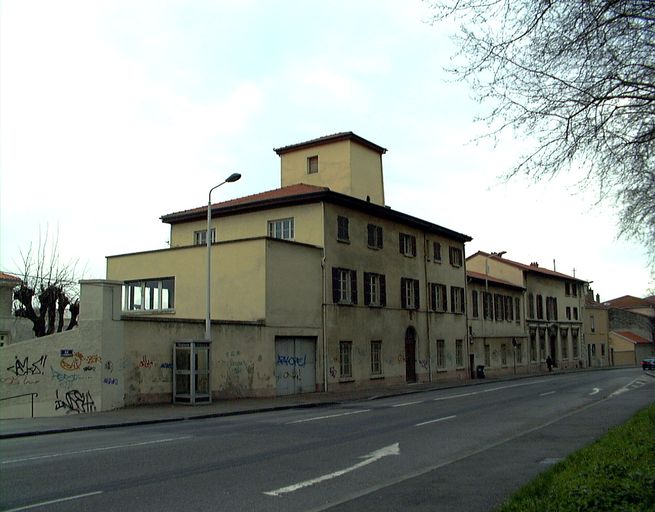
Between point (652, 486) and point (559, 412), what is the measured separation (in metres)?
12.9

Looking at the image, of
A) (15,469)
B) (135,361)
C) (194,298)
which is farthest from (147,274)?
(15,469)

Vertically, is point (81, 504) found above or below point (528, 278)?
below

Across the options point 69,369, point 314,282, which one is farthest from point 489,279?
point 69,369

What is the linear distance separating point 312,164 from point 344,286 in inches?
401

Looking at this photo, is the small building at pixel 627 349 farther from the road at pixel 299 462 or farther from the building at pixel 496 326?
the road at pixel 299 462

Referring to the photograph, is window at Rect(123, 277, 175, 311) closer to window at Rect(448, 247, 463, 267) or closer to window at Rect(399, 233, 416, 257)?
window at Rect(399, 233, 416, 257)

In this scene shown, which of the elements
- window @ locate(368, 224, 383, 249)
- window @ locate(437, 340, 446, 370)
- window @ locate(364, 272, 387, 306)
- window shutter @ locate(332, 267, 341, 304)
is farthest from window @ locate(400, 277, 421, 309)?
window shutter @ locate(332, 267, 341, 304)

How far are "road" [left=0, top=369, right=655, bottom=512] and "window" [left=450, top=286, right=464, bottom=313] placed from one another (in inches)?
1004

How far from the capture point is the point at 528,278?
60219 millimetres

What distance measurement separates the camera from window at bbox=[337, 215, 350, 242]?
32.4 m

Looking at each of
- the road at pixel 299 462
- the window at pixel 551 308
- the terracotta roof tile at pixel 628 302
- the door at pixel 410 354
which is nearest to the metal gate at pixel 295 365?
the door at pixel 410 354

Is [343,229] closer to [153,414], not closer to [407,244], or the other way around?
[407,244]

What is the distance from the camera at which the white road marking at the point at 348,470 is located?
8016mm

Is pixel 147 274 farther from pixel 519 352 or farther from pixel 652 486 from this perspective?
pixel 519 352
